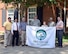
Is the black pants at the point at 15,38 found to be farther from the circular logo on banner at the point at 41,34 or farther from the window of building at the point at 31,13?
the window of building at the point at 31,13

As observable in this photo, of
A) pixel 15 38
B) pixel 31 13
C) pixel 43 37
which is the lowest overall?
pixel 15 38

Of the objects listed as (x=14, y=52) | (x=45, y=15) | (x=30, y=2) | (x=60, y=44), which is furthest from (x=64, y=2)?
(x=14, y=52)

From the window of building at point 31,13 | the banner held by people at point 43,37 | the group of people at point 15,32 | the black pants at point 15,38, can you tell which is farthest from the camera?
the window of building at point 31,13

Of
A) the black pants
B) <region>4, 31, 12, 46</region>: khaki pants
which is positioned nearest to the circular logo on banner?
the black pants

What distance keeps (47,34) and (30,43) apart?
4.16 ft

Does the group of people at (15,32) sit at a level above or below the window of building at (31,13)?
below

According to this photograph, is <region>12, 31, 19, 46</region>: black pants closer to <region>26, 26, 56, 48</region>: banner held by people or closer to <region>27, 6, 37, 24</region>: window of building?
<region>26, 26, 56, 48</region>: banner held by people

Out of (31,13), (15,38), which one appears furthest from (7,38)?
(31,13)

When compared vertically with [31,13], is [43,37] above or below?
below

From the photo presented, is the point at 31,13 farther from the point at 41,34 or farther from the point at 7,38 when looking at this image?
the point at 41,34

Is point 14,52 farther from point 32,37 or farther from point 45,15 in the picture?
point 45,15

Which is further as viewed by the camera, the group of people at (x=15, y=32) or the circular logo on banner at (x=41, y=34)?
the group of people at (x=15, y=32)

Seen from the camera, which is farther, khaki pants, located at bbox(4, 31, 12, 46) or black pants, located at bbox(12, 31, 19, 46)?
black pants, located at bbox(12, 31, 19, 46)

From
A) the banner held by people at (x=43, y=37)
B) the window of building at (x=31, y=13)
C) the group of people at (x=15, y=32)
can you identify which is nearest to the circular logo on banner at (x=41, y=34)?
the banner held by people at (x=43, y=37)
